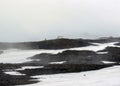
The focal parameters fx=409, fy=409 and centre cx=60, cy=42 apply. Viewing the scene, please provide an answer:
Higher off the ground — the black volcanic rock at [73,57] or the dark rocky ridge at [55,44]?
the dark rocky ridge at [55,44]

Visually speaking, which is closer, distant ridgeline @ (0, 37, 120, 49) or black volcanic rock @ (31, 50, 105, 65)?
black volcanic rock @ (31, 50, 105, 65)

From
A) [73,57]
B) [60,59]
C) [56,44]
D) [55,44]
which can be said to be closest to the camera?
[60,59]

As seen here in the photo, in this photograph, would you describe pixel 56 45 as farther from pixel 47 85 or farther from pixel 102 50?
pixel 47 85

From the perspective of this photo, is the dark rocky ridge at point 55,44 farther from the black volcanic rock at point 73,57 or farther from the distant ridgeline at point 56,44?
the black volcanic rock at point 73,57

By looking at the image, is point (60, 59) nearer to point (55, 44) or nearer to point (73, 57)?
point (73, 57)

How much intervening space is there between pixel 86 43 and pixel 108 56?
1910cm

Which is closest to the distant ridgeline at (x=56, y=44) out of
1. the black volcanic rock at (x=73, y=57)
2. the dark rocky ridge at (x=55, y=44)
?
the dark rocky ridge at (x=55, y=44)

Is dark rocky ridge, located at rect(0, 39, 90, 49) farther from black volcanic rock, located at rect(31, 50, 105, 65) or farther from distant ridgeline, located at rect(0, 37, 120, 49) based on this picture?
black volcanic rock, located at rect(31, 50, 105, 65)

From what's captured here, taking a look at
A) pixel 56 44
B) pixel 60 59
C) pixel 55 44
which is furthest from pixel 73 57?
pixel 55 44

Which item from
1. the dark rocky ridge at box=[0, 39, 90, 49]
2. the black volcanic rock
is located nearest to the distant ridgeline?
the dark rocky ridge at box=[0, 39, 90, 49]

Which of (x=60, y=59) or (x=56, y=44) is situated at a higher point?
(x=56, y=44)

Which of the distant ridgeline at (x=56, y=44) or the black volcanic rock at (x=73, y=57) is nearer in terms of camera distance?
the black volcanic rock at (x=73, y=57)

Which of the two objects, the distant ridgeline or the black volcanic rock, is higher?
the distant ridgeline

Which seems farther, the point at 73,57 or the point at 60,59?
the point at 73,57
